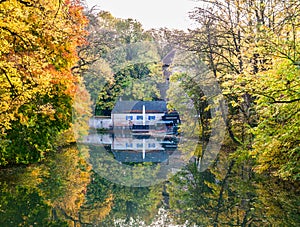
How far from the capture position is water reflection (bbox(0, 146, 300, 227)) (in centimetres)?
520

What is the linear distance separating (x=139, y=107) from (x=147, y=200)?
60.3 feet

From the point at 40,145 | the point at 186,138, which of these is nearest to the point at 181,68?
the point at 186,138

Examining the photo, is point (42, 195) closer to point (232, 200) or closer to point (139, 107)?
Answer: point (232, 200)

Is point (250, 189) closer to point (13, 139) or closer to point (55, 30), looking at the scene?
point (55, 30)

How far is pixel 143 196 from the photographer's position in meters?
7.15

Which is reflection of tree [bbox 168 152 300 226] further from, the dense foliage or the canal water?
the dense foliage

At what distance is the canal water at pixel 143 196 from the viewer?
5.24 m

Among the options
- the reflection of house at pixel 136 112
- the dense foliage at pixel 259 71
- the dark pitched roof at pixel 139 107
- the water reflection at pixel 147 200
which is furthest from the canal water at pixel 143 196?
the reflection of house at pixel 136 112

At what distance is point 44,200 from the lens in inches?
252

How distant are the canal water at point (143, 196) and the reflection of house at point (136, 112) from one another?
489 inches

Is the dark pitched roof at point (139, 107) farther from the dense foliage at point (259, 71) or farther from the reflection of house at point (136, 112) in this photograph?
the dense foliage at point (259, 71)

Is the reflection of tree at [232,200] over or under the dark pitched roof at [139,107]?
under

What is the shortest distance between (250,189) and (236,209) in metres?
1.71

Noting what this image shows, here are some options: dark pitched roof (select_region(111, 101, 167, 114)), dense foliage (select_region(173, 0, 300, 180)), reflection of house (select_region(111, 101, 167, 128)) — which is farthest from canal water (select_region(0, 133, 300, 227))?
reflection of house (select_region(111, 101, 167, 128))
